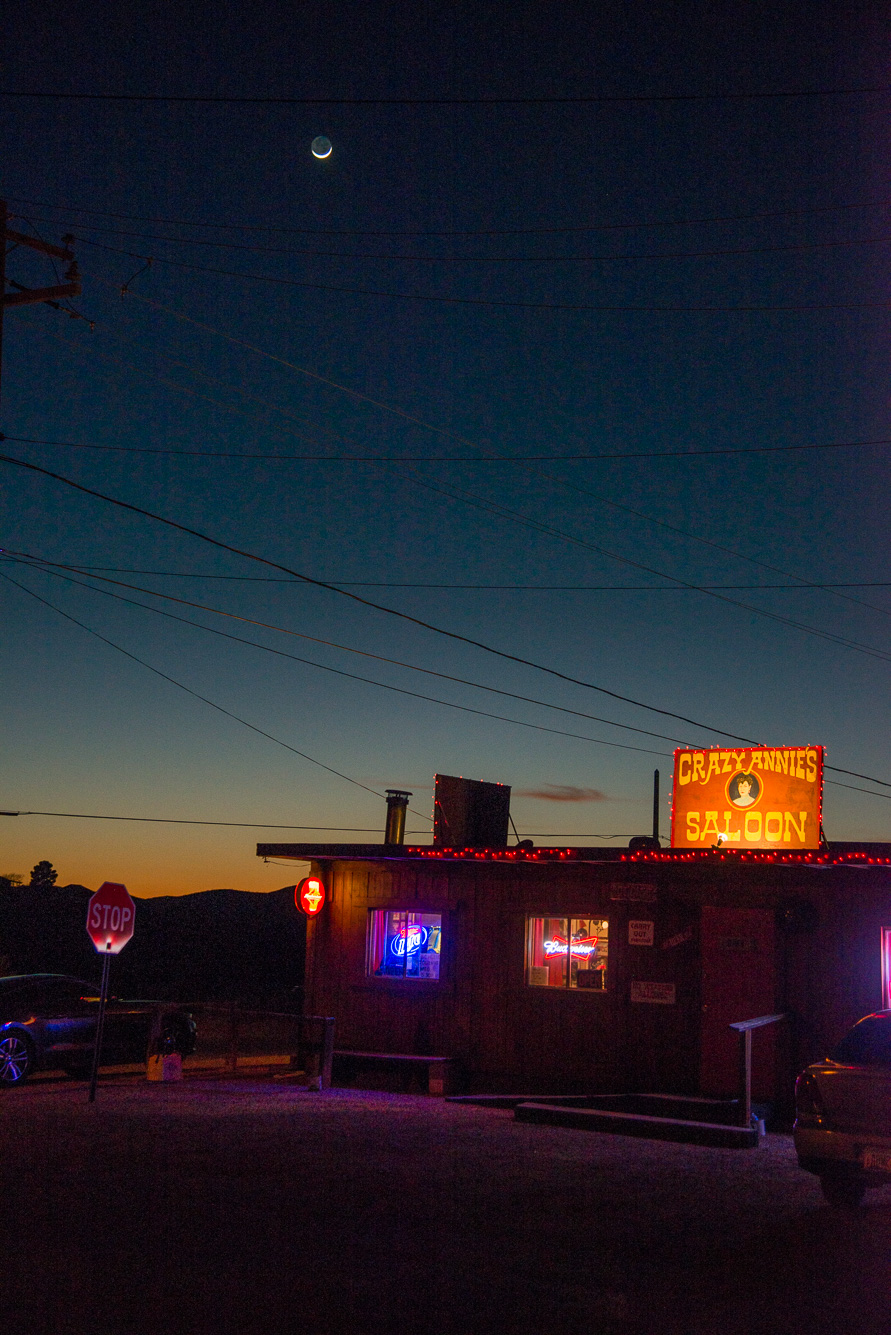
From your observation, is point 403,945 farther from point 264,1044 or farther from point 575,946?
point 264,1044

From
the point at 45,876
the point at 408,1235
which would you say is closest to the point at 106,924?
the point at 408,1235

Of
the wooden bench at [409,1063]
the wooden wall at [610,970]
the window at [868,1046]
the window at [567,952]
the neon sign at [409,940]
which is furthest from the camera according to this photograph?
the neon sign at [409,940]

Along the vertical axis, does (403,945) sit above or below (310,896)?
below

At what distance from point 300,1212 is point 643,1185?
3201 mm

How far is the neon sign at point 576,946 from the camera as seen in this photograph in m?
16.3

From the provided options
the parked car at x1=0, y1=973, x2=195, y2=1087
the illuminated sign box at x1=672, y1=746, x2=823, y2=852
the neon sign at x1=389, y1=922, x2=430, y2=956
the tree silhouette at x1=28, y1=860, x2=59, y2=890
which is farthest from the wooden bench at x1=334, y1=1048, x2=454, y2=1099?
the tree silhouette at x1=28, y1=860, x2=59, y2=890

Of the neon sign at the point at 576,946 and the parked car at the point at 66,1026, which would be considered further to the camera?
the parked car at the point at 66,1026

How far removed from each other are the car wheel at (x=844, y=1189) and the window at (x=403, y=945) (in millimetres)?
9041

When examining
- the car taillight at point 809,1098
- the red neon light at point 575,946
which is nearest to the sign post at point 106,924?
the red neon light at point 575,946

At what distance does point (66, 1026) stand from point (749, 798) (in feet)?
36.0

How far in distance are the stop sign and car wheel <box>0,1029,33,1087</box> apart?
3.84 m

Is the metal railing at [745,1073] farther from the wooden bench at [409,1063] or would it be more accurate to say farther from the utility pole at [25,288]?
the utility pole at [25,288]

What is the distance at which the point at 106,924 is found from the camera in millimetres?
13820

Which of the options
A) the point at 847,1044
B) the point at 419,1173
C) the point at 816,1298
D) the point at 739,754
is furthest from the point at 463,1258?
the point at 739,754
